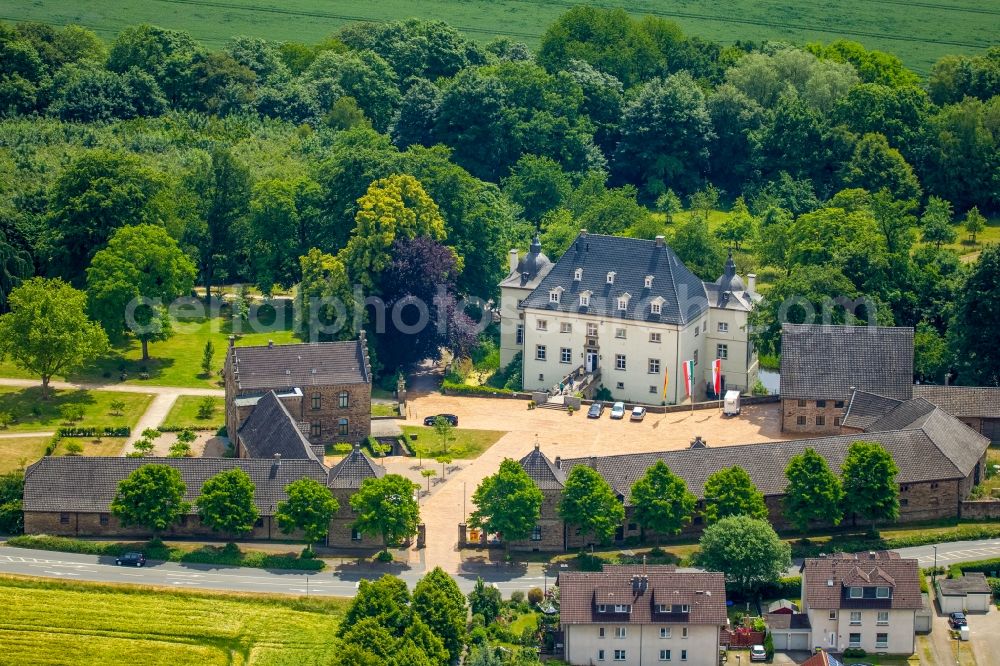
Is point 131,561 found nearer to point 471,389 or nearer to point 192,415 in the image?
point 192,415

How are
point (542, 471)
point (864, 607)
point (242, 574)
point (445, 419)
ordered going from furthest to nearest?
point (445, 419) → point (542, 471) → point (242, 574) → point (864, 607)

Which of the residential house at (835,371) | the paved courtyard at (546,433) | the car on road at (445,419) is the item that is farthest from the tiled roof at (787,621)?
the car on road at (445,419)

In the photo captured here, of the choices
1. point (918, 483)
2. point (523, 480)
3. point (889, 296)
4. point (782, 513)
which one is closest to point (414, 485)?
point (523, 480)

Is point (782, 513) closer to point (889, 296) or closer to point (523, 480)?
point (523, 480)

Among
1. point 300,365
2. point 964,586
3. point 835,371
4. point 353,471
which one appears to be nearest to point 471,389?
point 300,365

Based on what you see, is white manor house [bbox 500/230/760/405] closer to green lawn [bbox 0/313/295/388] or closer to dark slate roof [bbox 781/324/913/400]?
dark slate roof [bbox 781/324/913/400]

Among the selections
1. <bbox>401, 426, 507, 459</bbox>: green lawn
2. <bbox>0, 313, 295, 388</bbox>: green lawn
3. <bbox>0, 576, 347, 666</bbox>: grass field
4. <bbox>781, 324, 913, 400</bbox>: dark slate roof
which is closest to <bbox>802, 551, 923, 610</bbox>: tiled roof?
<bbox>781, 324, 913, 400</bbox>: dark slate roof

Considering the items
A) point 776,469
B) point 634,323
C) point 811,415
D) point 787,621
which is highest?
point 634,323
